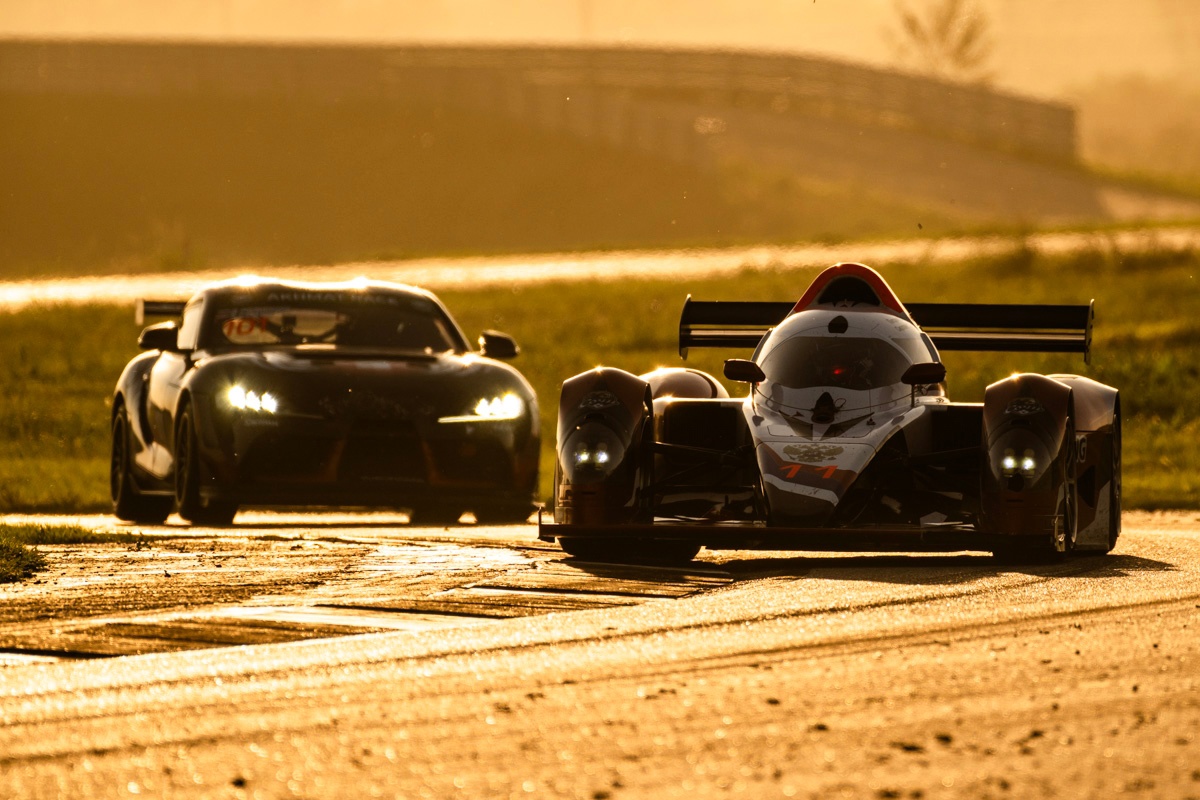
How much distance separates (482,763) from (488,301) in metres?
27.4

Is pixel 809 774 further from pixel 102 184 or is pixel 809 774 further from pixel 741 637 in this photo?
pixel 102 184

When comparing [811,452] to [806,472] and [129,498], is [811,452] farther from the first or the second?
[129,498]

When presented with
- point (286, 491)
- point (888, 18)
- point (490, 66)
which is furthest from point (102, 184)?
point (888, 18)

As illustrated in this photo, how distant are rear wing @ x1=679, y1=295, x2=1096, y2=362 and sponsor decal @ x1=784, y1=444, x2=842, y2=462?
Answer: 7.37ft

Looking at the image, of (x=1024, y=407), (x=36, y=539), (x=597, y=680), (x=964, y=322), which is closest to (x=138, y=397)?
(x=36, y=539)

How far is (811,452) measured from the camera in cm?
1086

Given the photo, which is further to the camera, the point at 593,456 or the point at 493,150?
the point at 493,150

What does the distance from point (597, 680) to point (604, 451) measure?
435cm

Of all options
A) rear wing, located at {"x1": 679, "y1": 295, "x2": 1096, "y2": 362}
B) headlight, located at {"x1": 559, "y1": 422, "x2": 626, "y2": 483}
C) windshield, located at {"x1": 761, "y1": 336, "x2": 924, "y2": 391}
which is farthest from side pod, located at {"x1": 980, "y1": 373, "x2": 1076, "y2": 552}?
rear wing, located at {"x1": 679, "y1": 295, "x2": 1096, "y2": 362}

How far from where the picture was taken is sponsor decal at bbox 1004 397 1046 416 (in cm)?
1079

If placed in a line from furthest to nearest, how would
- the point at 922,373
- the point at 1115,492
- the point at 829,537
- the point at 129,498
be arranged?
the point at 129,498
the point at 1115,492
the point at 922,373
the point at 829,537

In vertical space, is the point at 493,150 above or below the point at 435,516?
above

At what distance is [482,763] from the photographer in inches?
224

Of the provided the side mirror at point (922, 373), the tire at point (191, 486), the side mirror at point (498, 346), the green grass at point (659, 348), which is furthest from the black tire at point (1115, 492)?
the green grass at point (659, 348)
